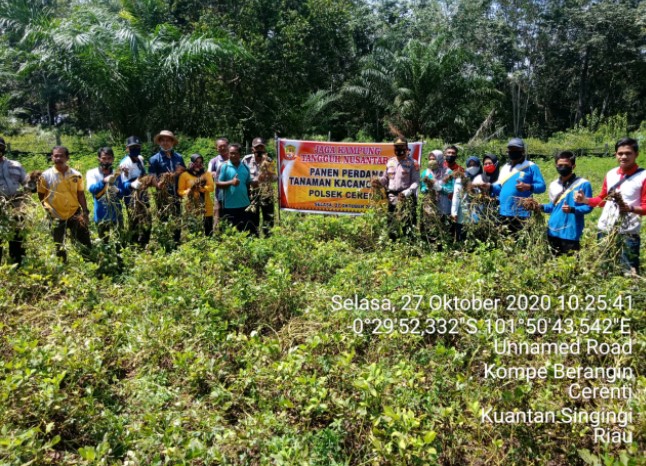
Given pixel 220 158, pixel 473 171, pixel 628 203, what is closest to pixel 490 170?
pixel 473 171

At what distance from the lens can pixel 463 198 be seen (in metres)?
5.32

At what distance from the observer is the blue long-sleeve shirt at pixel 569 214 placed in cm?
442

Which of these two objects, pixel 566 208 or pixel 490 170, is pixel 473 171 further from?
pixel 566 208

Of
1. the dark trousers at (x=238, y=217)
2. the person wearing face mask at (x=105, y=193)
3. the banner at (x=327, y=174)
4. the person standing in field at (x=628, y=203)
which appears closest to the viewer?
the person standing in field at (x=628, y=203)

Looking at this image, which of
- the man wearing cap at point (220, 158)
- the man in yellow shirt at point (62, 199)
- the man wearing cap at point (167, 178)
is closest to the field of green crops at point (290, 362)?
the man in yellow shirt at point (62, 199)

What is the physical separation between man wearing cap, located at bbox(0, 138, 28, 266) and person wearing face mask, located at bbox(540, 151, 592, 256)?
16.1 ft

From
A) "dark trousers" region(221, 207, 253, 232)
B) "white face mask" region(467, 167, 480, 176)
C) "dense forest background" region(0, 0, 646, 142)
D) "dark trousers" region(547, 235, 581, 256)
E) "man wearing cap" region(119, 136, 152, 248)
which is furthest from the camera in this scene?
"dense forest background" region(0, 0, 646, 142)

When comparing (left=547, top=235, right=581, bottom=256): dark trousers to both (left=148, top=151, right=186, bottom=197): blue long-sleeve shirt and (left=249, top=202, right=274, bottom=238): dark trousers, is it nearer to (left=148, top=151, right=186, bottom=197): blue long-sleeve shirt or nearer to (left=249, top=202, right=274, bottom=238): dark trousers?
(left=249, top=202, right=274, bottom=238): dark trousers

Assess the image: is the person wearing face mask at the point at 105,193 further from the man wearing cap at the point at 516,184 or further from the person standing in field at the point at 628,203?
the person standing in field at the point at 628,203

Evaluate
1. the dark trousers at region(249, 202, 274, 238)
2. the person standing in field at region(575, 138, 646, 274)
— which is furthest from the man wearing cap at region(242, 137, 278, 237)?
the person standing in field at region(575, 138, 646, 274)

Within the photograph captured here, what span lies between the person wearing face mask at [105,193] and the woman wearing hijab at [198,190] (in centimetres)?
70

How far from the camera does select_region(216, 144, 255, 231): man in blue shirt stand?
570 cm

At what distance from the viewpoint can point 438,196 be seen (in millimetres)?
5660

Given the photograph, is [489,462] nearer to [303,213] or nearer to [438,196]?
[438,196]
